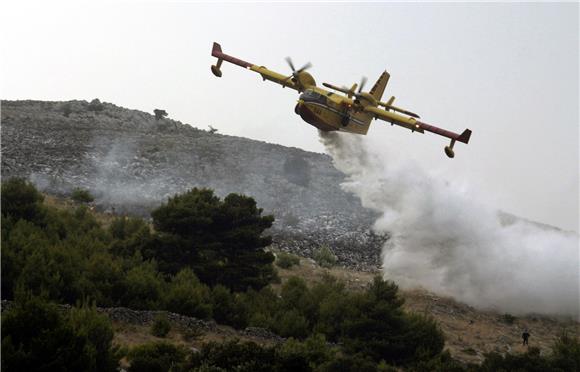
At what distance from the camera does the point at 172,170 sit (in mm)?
66938

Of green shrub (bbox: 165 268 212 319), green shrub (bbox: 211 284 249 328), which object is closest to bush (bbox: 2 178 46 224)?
green shrub (bbox: 165 268 212 319)

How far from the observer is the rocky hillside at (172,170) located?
57156 mm

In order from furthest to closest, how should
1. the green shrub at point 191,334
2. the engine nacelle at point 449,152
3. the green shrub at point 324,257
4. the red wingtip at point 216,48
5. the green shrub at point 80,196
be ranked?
the green shrub at point 80,196
the green shrub at point 324,257
the red wingtip at point 216,48
the engine nacelle at point 449,152
the green shrub at point 191,334

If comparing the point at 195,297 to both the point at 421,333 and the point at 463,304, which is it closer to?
the point at 421,333

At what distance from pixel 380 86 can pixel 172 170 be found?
2929 centimetres

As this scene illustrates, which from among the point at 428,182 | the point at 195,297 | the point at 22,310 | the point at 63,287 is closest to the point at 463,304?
the point at 428,182

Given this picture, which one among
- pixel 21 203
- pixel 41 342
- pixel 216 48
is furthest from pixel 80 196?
pixel 41 342

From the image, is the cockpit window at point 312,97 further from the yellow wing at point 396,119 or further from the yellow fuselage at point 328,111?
the yellow wing at point 396,119

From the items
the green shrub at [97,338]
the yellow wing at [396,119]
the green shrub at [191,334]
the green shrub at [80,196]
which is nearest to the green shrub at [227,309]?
the green shrub at [191,334]

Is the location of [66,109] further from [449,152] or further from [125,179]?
[449,152]

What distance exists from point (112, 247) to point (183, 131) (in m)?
52.1

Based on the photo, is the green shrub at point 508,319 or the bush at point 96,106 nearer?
the green shrub at point 508,319

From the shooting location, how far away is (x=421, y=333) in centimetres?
2948

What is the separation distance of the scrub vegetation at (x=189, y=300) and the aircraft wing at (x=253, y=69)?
8.28 meters
